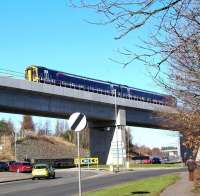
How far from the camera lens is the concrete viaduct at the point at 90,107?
62.8 meters

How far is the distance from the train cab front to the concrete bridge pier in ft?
68.2

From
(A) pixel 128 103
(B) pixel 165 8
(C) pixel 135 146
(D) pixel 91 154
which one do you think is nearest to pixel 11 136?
(D) pixel 91 154

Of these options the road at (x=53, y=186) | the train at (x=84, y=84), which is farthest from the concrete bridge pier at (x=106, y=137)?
the road at (x=53, y=186)

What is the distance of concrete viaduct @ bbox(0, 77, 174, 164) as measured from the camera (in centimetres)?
6275

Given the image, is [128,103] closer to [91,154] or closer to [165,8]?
[91,154]

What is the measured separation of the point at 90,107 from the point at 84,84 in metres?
4.11

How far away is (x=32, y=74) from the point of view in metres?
65.1

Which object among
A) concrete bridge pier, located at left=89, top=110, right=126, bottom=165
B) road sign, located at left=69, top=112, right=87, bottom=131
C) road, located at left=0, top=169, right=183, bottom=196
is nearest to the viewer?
road sign, located at left=69, top=112, right=87, bottom=131

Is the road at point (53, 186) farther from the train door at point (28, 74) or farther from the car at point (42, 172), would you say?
the train door at point (28, 74)

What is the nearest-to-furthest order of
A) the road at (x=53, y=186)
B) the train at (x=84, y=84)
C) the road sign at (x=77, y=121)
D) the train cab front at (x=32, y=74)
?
the road sign at (x=77, y=121), the road at (x=53, y=186), the train cab front at (x=32, y=74), the train at (x=84, y=84)

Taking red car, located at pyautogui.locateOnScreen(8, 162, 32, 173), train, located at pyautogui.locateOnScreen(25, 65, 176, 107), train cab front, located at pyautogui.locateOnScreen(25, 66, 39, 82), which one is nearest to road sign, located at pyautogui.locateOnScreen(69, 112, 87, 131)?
train, located at pyautogui.locateOnScreen(25, 65, 176, 107)

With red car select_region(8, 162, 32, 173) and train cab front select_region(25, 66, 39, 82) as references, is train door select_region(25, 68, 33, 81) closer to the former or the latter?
train cab front select_region(25, 66, 39, 82)

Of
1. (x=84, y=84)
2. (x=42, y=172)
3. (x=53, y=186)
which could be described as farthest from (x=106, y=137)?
(x=53, y=186)

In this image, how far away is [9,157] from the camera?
104 metres
